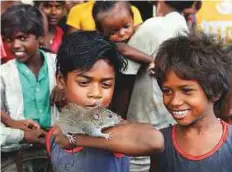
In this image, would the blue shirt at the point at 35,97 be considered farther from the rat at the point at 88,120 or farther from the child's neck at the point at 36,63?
the rat at the point at 88,120

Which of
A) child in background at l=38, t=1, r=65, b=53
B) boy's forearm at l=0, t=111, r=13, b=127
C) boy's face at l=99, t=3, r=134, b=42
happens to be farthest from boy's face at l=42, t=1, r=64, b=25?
boy's forearm at l=0, t=111, r=13, b=127

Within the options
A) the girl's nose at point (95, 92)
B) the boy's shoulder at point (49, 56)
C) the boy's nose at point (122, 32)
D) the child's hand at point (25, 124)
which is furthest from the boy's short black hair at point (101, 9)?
the girl's nose at point (95, 92)

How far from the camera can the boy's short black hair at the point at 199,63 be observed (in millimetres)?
1842

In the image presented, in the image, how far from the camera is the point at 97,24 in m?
3.02

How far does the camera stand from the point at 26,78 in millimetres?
2875

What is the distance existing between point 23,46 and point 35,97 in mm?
338

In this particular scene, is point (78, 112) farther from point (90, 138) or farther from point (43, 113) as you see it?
point (43, 113)

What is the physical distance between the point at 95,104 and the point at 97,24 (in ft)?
4.61

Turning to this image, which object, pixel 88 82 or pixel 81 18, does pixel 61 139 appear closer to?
pixel 88 82

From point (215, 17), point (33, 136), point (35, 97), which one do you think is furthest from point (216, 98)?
point (215, 17)

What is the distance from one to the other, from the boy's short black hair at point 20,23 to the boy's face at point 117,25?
0.43m

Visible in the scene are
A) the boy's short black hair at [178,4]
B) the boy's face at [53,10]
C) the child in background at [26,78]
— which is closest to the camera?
the child in background at [26,78]

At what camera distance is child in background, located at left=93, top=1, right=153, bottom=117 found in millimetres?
2893

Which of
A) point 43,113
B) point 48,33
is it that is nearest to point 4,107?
point 43,113
